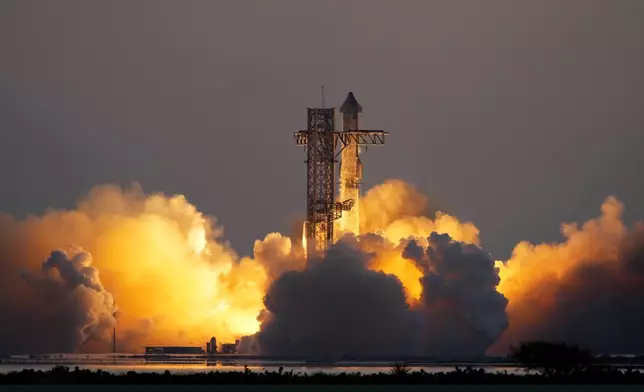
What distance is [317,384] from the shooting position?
19975cm

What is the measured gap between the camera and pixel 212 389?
19900cm

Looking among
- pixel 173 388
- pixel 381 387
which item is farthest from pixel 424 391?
pixel 173 388

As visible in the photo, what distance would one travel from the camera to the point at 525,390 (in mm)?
196375

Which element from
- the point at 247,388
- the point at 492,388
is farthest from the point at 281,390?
the point at 492,388

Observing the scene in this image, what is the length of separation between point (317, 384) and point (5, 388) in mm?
23578

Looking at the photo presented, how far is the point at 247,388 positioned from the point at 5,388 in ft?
59.7

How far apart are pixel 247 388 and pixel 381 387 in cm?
1022

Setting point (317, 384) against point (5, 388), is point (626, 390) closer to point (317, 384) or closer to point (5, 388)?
point (317, 384)

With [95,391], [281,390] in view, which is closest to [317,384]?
[281,390]

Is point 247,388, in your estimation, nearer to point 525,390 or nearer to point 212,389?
point 212,389

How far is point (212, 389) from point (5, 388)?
15585mm

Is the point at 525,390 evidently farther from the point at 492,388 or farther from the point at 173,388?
the point at 173,388

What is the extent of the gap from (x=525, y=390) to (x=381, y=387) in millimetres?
11181

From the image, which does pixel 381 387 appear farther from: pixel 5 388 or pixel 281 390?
pixel 5 388
